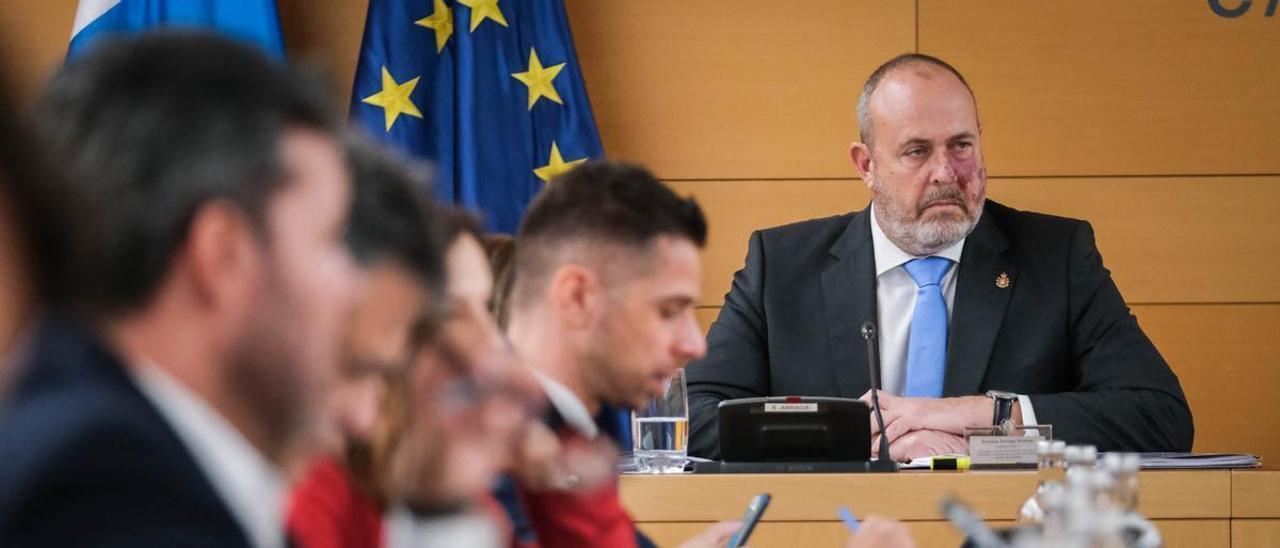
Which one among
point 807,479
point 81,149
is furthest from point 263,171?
point 807,479

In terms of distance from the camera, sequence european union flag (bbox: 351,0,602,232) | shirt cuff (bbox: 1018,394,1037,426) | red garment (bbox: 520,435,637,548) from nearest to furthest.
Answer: red garment (bbox: 520,435,637,548) < shirt cuff (bbox: 1018,394,1037,426) < european union flag (bbox: 351,0,602,232)

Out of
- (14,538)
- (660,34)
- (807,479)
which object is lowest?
(807,479)

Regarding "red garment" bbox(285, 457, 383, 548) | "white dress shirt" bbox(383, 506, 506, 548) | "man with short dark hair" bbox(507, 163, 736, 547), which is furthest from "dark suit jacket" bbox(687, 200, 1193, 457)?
"white dress shirt" bbox(383, 506, 506, 548)

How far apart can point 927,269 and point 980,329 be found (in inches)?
9.5

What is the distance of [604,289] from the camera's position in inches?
93.4

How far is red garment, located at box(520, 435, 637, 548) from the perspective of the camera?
205cm

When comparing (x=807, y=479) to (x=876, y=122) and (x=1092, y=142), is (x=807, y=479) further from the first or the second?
(x=1092, y=142)

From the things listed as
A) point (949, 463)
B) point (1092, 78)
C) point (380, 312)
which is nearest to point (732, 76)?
point (1092, 78)

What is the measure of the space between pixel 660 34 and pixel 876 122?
1049mm

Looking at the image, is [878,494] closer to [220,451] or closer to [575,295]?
[575,295]

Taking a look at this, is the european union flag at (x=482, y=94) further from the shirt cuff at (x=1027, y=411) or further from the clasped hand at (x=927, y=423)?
the shirt cuff at (x=1027, y=411)

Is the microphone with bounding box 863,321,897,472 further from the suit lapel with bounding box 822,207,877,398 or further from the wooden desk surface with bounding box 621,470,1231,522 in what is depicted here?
the suit lapel with bounding box 822,207,877,398

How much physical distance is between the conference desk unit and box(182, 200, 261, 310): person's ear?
2505 millimetres

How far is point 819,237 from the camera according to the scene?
4.75 m
